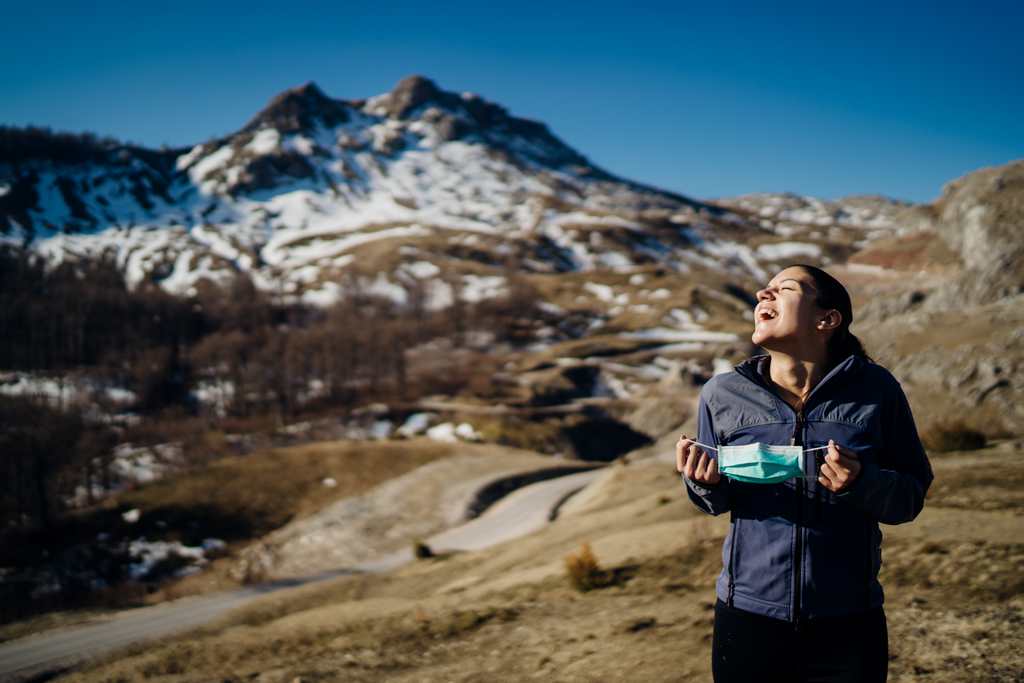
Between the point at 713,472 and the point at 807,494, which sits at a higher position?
the point at 713,472

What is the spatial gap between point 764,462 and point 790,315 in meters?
0.96

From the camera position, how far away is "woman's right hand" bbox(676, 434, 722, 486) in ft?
12.7

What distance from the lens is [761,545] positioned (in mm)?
4062

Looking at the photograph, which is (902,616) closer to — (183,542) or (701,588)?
(701,588)

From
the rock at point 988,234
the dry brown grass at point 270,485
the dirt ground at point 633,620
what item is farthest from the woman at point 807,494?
the dry brown grass at point 270,485

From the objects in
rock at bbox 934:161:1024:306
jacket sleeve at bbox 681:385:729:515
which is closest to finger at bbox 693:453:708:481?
jacket sleeve at bbox 681:385:729:515

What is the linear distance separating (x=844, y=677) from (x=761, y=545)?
0.85 m

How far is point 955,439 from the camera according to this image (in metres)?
23.1

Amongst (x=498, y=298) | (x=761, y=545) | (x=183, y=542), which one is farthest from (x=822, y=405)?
(x=498, y=298)

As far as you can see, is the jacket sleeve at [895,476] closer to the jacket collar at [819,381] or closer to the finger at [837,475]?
the finger at [837,475]

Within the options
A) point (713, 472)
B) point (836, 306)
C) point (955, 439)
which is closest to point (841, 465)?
point (713, 472)

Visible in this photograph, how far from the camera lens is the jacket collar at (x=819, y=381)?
3947 mm

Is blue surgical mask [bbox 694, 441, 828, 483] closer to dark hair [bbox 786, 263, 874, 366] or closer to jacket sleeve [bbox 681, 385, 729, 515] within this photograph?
jacket sleeve [bbox 681, 385, 729, 515]

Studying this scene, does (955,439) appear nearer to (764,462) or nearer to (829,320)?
(829,320)
